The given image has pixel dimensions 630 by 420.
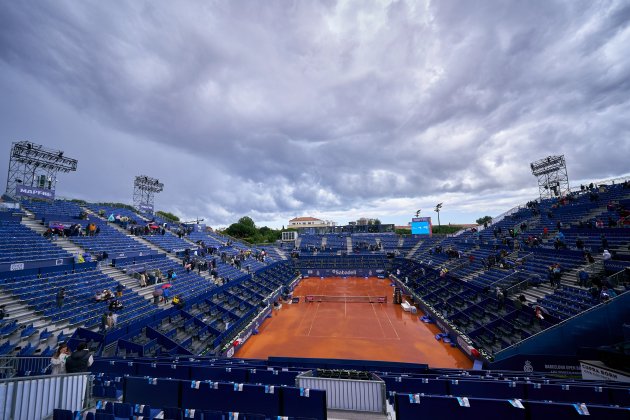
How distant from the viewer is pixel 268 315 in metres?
25.9

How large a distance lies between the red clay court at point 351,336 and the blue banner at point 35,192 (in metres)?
28.1

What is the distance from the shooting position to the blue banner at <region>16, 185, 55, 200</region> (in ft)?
→ 89.0

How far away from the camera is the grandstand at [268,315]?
748 cm

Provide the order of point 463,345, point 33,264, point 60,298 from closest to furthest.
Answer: point 60,298
point 33,264
point 463,345

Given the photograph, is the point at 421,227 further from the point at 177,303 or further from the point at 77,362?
the point at 77,362

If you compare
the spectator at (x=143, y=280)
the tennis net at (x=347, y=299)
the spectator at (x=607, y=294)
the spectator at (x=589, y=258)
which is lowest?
the tennis net at (x=347, y=299)

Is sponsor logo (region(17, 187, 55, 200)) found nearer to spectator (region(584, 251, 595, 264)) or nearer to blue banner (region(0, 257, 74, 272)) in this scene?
blue banner (region(0, 257, 74, 272))

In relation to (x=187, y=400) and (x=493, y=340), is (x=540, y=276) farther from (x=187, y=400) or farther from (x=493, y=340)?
(x=187, y=400)

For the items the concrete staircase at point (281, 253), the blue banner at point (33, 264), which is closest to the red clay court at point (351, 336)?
the blue banner at point (33, 264)

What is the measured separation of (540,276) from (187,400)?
2420 centimetres

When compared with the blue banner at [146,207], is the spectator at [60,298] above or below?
below

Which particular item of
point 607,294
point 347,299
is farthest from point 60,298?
point 607,294

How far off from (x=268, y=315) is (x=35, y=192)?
28.1 meters

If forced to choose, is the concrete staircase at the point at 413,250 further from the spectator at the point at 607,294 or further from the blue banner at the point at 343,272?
the spectator at the point at 607,294
